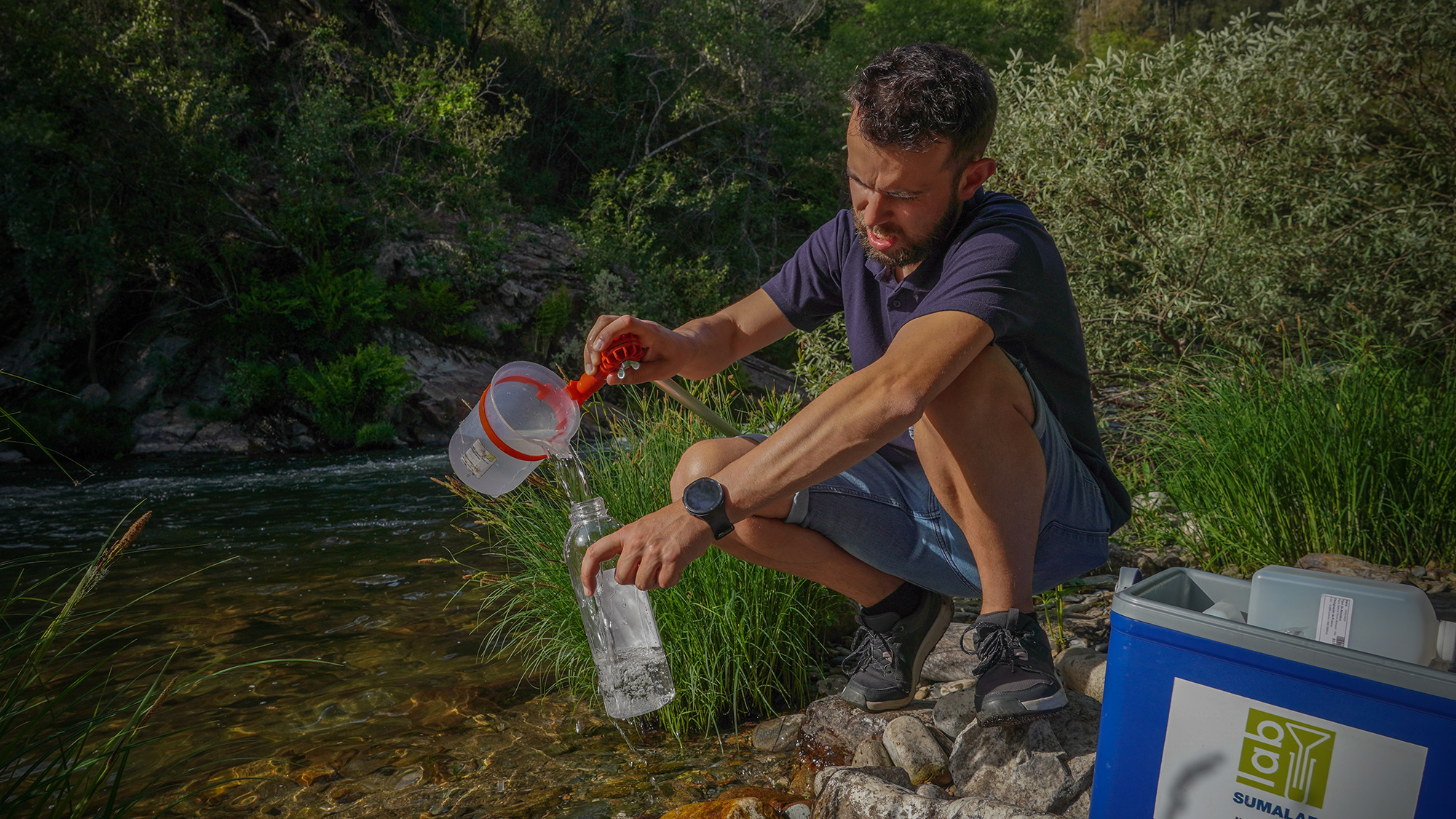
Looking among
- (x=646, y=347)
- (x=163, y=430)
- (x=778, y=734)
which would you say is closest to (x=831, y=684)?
(x=778, y=734)

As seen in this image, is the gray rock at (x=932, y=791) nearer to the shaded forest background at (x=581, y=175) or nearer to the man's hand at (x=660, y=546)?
the man's hand at (x=660, y=546)

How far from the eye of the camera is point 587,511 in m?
2.61

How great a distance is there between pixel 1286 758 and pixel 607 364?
1588 millimetres

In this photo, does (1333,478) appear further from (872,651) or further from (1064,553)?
(872,651)

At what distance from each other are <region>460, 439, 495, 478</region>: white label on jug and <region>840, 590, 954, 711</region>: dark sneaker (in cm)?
110

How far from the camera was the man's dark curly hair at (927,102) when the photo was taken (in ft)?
6.49

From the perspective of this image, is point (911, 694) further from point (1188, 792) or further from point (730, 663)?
point (1188, 792)

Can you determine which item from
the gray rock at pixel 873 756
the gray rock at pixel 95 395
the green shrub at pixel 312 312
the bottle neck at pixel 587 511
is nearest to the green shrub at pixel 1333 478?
the gray rock at pixel 873 756

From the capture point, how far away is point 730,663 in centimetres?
276

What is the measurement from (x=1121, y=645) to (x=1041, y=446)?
0.65 m

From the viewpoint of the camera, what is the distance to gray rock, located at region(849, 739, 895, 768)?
2.22 metres

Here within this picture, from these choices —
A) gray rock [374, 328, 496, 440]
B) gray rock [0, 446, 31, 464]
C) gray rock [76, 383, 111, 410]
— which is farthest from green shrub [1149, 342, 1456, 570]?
gray rock [76, 383, 111, 410]

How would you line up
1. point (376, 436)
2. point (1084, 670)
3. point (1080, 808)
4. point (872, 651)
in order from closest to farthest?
point (1080, 808) → point (1084, 670) → point (872, 651) → point (376, 436)

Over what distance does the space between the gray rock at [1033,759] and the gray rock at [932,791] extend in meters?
0.04
